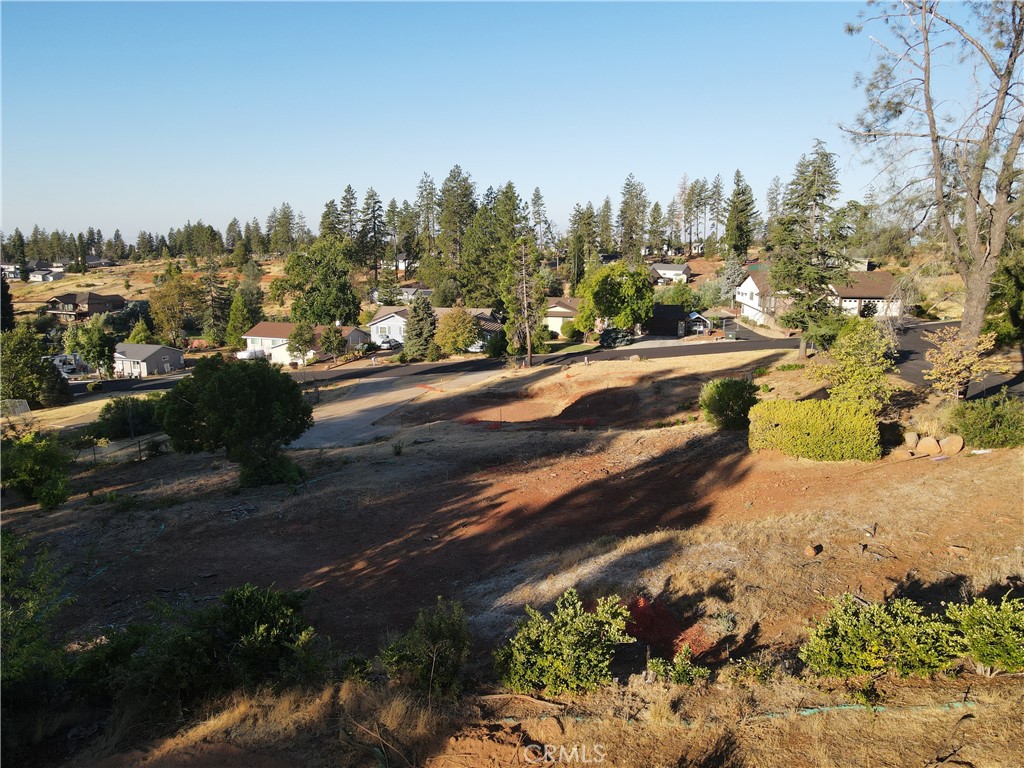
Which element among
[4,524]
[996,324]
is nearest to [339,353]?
[4,524]

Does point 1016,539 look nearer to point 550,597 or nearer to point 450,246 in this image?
point 550,597

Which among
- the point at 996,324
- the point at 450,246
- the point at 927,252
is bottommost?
the point at 996,324

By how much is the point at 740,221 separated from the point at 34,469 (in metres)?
97.8

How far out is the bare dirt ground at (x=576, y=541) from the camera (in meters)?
8.12

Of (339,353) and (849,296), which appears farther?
(339,353)

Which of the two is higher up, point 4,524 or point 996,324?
point 996,324

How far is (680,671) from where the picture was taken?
7.33 m

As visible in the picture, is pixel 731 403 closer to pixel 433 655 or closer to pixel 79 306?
pixel 433 655

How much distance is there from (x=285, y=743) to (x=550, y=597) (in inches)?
202

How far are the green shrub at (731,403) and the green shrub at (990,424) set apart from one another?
5998 millimetres

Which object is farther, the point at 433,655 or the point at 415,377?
the point at 415,377

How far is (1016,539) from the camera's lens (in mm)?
11312

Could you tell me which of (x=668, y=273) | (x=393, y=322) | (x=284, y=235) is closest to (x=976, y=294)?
(x=393, y=322)

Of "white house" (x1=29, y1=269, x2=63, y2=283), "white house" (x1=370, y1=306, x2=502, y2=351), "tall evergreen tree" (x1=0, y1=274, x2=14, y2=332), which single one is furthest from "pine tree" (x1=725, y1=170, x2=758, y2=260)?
"white house" (x1=29, y1=269, x2=63, y2=283)
